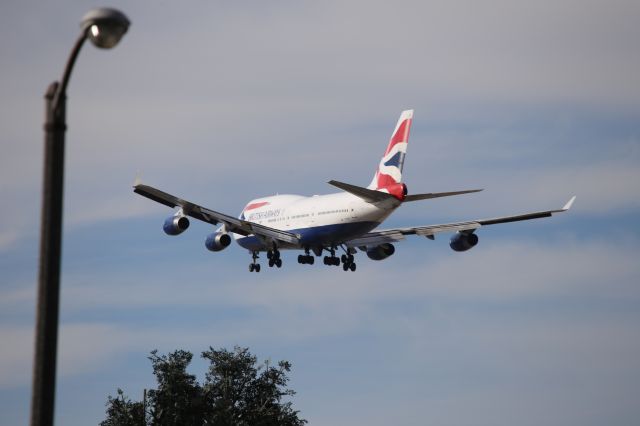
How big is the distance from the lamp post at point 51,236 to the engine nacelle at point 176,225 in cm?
5197

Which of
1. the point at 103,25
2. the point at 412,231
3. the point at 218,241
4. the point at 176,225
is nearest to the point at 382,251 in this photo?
the point at 412,231

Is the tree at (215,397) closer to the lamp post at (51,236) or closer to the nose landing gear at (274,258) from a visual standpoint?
the nose landing gear at (274,258)

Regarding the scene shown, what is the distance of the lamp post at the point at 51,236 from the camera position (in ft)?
43.5

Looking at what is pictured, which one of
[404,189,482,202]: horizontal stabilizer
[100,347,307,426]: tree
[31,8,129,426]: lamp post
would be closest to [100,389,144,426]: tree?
[100,347,307,426]: tree

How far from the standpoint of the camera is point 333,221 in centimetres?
6675

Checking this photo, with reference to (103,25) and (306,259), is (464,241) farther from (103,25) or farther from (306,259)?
(103,25)

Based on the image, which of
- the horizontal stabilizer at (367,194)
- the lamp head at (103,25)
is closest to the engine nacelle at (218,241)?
the horizontal stabilizer at (367,194)

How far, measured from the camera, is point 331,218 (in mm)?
66938

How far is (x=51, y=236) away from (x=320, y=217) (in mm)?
54687

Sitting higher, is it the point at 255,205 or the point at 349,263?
the point at 255,205

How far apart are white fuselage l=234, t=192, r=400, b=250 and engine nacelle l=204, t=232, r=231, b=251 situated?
3.00m

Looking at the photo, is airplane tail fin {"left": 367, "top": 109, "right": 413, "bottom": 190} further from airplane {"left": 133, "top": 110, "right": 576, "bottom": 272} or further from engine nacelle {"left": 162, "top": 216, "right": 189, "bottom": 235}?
engine nacelle {"left": 162, "top": 216, "right": 189, "bottom": 235}

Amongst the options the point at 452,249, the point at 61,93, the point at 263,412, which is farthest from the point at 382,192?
the point at 61,93

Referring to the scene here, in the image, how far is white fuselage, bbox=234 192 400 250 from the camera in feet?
214
